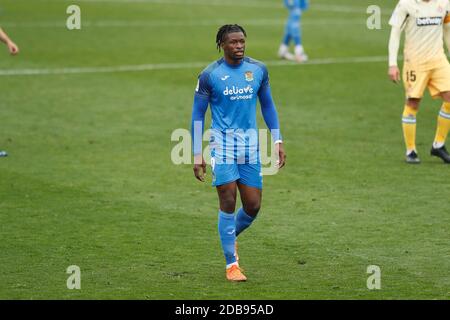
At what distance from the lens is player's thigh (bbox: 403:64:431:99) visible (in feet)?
51.6

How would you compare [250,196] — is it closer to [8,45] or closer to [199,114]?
[199,114]

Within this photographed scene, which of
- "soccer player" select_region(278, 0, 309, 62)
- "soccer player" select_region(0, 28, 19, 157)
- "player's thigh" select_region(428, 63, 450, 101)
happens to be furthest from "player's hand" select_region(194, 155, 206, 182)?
"soccer player" select_region(278, 0, 309, 62)

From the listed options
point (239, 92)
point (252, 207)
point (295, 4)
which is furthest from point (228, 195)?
point (295, 4)

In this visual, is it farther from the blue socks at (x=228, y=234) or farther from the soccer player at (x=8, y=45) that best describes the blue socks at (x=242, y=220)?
the soccer player at (x=8, y=45)

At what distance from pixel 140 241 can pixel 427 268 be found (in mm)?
3217

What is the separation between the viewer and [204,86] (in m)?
10.3

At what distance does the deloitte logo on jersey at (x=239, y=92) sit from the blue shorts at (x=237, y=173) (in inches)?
25.5

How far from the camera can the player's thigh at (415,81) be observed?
51.6 ft

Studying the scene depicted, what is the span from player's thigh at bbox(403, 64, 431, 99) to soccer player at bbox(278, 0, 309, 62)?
381 inches

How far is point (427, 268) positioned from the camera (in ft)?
35.4

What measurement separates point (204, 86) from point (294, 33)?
1542 cm

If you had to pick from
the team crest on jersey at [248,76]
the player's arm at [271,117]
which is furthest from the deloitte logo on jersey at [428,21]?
the team crest on jersey at [248,76]
